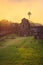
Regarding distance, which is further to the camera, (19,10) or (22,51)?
(19,10)

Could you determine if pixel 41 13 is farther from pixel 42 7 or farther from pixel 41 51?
pixel 41 51

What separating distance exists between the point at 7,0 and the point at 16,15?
28 cm

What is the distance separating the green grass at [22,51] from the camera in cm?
225

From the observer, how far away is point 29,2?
247cm

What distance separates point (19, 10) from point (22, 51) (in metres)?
0.66

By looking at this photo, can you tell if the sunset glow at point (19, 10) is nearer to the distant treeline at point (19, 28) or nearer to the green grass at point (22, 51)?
the distant treeline at point (19, 28)

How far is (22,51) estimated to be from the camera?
2.32 m

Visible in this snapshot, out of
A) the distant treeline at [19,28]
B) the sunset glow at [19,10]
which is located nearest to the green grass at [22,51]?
the distant treeline at [19,28]

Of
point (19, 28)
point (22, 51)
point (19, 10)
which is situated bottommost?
point (22, 51)

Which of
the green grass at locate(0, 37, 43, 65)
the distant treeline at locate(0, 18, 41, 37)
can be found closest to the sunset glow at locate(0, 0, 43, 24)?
the distant treeline at locate(0, 18, 41, 37)

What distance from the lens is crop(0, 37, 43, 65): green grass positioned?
2.25 m

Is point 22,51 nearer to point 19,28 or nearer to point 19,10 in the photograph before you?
point 19,28

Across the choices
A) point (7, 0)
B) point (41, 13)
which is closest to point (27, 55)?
point (41, 13)

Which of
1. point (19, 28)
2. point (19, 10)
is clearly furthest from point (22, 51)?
point (19, 10)
